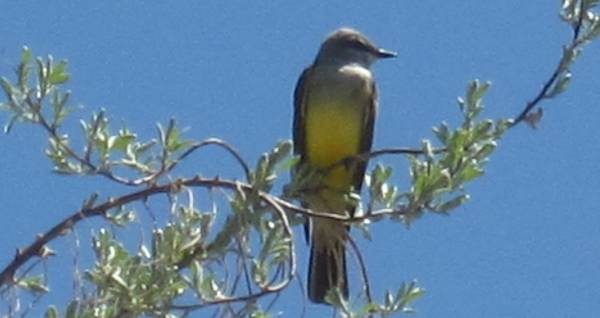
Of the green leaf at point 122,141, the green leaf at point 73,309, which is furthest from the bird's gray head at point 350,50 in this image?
the green leaf at point 73,309

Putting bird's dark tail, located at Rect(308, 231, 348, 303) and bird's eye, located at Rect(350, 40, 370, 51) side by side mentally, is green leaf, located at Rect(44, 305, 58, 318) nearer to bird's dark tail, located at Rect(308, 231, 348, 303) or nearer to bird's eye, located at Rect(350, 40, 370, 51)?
bird's dark tail, located at Rect(308, 231, 348, 303)

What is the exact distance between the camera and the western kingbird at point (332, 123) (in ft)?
18.3

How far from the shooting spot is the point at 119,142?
11.6ft

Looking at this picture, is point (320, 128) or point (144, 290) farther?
point (320, 128)

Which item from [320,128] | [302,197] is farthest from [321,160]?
[302,197]

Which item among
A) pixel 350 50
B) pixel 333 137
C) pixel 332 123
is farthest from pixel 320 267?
pixel 350 50

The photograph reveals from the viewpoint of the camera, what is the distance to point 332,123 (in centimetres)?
627

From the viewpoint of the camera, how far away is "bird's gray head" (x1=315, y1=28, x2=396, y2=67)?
272 inches

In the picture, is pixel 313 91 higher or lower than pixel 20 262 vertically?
higher

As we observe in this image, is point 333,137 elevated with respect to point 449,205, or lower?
elevated

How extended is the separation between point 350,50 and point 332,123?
81 cm

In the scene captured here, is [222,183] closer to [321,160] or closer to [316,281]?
[316,281]

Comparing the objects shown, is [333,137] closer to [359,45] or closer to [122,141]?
[359,45]

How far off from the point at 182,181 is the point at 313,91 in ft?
10.2
